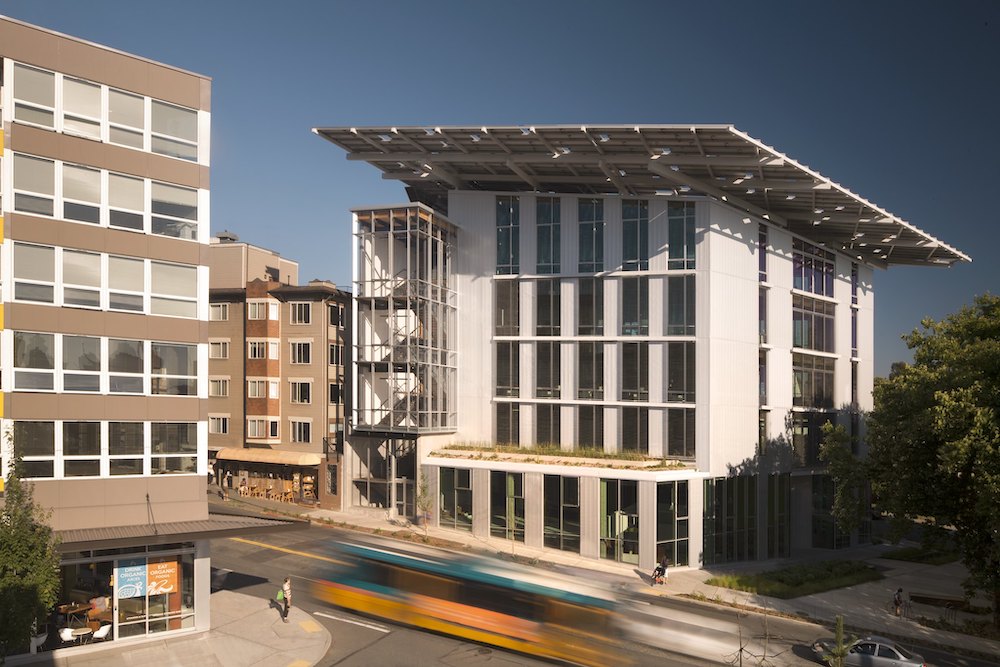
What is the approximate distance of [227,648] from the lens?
865 inches

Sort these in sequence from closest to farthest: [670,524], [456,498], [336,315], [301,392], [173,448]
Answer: [173,448]
[670,524]
[456,498]
[301,392]
[336,315]

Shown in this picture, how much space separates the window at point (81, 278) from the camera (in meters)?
21.1

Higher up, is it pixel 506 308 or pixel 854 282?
pixel 854 282

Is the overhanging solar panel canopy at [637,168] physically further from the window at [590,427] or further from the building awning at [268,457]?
the building awning at [268,457]

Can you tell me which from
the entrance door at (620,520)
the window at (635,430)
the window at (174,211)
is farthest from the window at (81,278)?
the window at (635,430)

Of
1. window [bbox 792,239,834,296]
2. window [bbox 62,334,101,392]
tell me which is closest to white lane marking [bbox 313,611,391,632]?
window [bbox 62,334,101,392]

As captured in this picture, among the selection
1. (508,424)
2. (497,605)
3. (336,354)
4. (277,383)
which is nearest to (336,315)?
(336,354)

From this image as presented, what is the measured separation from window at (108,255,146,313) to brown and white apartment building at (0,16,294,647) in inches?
1.2

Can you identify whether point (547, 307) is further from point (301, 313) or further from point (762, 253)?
point (301, 313)

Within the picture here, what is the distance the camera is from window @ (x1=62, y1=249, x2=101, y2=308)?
2114cm

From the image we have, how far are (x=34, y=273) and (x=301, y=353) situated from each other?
29.2m

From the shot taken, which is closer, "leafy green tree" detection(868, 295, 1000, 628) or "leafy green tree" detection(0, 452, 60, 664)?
"leafy green tree" detection(0, 452, 60, 664)

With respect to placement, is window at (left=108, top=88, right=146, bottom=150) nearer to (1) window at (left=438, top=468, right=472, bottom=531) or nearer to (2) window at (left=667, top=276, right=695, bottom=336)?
(1) window at (left=438, top=468, right=472, bottom=531)

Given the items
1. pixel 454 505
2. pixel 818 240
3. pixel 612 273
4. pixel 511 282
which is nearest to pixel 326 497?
pixel 454 505
